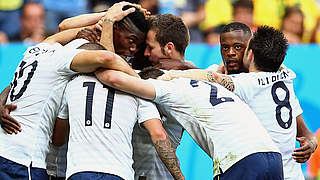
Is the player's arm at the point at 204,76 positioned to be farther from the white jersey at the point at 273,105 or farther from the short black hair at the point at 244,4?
the short black hair at the point at 244,4

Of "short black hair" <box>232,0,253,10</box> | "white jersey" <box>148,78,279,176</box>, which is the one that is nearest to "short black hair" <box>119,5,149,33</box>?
"white jersey" <box>148,78,279,176</box>

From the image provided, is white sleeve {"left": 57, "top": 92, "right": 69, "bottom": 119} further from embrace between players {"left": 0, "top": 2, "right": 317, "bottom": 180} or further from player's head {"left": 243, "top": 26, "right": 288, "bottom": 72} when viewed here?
player's head {"left": 243, "top": 26, "right": 288, "bottom": 72}

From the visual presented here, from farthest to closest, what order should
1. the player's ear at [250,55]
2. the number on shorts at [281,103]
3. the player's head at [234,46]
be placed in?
the player's head at [234,46] → the player's ear at [250,55] → the number on shorts at [281,103]

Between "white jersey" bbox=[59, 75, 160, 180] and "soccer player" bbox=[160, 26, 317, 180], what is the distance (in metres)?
0.47

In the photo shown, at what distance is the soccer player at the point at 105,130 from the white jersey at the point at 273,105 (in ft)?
2.59

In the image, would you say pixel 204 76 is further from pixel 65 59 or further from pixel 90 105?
pixel 65 59

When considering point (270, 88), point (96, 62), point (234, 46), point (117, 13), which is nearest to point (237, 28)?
point (234, 46)

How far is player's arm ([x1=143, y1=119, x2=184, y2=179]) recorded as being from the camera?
453cm

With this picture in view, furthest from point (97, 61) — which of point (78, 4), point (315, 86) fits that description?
point (78, 4)

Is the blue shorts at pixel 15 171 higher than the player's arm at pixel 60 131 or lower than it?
lower

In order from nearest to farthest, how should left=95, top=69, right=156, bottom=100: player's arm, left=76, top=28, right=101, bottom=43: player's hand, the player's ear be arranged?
left=95, top=69, right=156, bottom=100: player's arm, the player's ear, left=76, top=28, right=101, bottom=43: player's hand

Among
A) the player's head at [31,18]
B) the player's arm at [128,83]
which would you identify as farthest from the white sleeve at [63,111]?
the player's head at [31,18]

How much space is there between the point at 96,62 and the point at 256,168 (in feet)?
4.41

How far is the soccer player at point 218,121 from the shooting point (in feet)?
14.5
